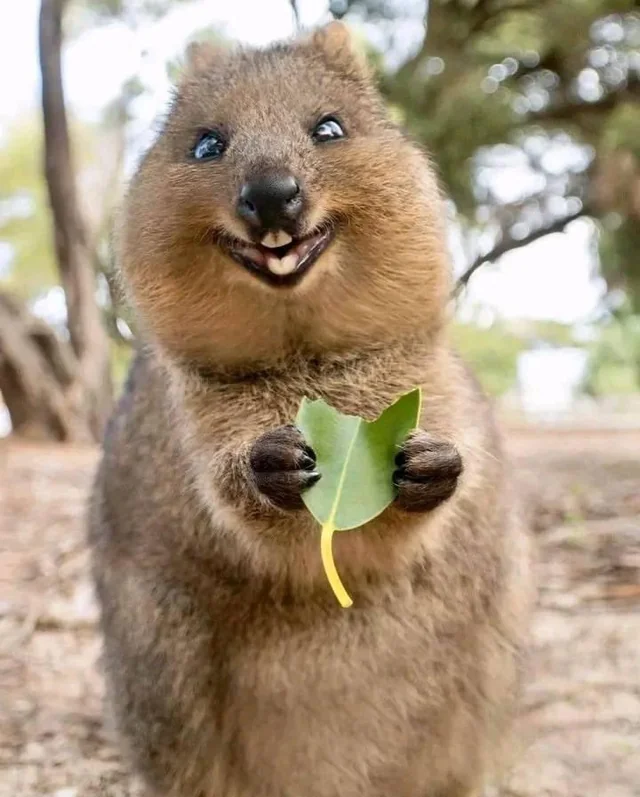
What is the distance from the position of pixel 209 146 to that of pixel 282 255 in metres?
0.49

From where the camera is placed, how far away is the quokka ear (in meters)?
2.88

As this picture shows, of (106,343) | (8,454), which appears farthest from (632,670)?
(106,343)

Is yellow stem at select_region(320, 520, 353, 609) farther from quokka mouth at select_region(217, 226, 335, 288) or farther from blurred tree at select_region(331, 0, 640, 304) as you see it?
blurred tree at select_region(331, 0, 640, 304)

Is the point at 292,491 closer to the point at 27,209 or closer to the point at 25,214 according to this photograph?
the point at 25,214

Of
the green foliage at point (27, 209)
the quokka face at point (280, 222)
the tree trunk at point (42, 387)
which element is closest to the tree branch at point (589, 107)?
the tree trunk at point (42, 387)

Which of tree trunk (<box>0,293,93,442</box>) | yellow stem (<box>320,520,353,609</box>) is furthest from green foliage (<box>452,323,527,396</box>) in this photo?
yellow stem (<box>320,520,353,609</box>)

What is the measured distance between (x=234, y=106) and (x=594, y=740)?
6.79 feet

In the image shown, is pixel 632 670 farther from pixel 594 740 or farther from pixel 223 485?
pixel 223 485

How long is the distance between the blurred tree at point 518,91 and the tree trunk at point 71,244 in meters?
2.76

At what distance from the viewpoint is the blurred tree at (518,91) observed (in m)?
6.51

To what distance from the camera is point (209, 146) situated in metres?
2.49

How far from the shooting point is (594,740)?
3.00m

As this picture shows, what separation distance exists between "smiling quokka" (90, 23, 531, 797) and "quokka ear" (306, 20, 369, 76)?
0.12 meters

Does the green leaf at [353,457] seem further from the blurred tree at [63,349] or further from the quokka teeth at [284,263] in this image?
the blurred tree at [63,349]
